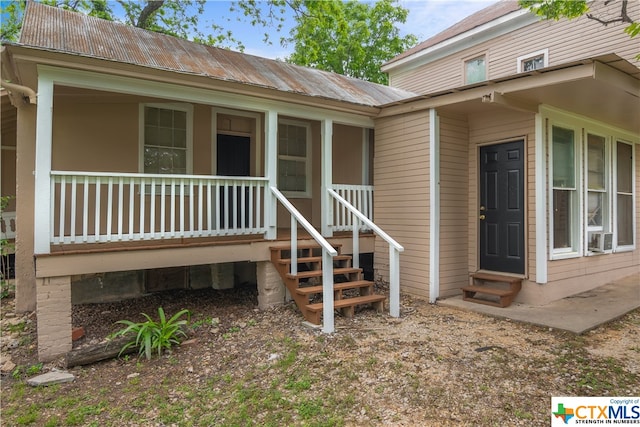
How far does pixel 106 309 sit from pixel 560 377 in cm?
564

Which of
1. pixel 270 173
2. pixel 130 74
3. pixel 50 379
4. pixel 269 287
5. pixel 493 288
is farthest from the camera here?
pixel 493 288

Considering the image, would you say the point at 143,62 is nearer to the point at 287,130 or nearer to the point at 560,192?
the point at 287,130

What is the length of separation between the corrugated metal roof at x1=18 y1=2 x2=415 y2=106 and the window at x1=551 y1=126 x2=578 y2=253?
2.86 metres

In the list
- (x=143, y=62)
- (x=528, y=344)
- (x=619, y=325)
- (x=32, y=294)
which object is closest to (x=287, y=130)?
(x=143, y=62)

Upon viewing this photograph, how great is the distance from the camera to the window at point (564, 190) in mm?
5699

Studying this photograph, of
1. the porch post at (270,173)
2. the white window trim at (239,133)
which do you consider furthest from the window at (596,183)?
the white window trim at (239,133)

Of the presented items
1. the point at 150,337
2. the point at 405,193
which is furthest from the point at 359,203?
the point at 150,337

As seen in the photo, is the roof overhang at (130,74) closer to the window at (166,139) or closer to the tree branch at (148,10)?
the window at (166,139)

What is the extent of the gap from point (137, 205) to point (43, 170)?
6.88 feet

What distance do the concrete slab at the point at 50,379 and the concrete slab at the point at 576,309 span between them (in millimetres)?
4531

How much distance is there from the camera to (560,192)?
5.80 meters

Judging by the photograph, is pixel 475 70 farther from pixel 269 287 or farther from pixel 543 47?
pixel 269 287

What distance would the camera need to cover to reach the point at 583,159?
6.12 meters

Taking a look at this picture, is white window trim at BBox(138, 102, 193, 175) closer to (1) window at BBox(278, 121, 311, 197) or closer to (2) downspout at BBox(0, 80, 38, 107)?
(2) downspout at BBox(0, 80, 38, 107)
